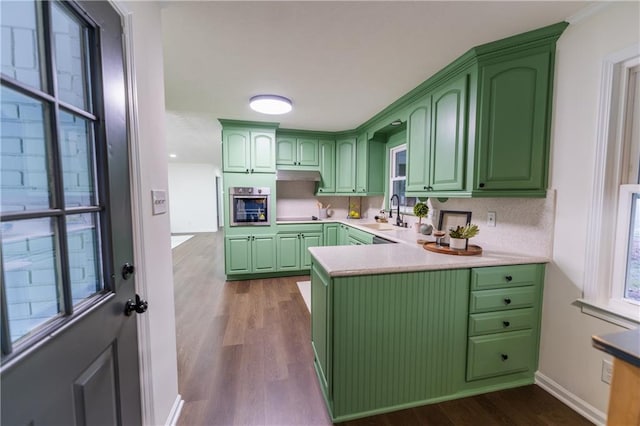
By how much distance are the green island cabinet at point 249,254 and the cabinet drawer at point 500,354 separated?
9.35 ft

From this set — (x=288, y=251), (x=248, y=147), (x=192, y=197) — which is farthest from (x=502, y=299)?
(x=192, y=197)

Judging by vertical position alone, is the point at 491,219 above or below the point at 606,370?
above

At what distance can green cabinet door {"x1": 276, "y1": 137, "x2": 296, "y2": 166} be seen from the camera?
3.93m

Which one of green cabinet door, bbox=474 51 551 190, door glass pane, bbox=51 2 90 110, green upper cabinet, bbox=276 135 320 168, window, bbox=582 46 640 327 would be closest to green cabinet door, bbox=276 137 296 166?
green upper cabinet, bbox=276 135 320 168

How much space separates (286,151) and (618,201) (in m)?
3.50

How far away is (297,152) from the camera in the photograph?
4.02m

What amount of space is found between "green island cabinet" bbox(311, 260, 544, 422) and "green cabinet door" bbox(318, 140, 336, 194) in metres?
2.60

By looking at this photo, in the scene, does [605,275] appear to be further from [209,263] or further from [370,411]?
[209,263]

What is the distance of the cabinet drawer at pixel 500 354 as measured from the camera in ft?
5.34

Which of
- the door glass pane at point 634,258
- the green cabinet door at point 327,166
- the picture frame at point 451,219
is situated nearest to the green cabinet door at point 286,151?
the green cabinet door at point 327,166

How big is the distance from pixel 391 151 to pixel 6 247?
3.73 metres

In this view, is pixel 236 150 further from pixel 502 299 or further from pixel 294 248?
pixel 502 299

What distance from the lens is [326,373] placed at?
60.9 inches

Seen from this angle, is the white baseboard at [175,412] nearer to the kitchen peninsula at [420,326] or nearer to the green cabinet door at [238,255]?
the kitchen peninsula at [420,326]
